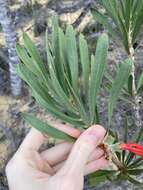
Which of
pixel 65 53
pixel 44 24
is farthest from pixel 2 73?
pixel 65 53

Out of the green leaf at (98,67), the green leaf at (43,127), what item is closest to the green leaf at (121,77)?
the green leaf at (98,67)

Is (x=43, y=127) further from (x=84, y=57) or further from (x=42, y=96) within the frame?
(x=84, y=57)

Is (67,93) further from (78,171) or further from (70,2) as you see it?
(70,2)

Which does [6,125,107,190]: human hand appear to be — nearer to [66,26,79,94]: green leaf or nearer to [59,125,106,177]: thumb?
[59,125,106,177]: thumb

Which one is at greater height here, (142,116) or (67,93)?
(67,93)

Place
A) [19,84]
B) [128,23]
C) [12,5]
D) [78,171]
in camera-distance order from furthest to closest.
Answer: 1. [12,5]
2. [19,84]
3. [128,23]
4. [78,171]

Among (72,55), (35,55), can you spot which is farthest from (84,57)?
(35,55)

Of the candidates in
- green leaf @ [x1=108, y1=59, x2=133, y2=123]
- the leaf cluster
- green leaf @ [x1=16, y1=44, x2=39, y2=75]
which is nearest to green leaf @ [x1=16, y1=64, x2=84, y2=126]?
green leaf @ [x1=16, y1=44, x2=39, y2=75]
